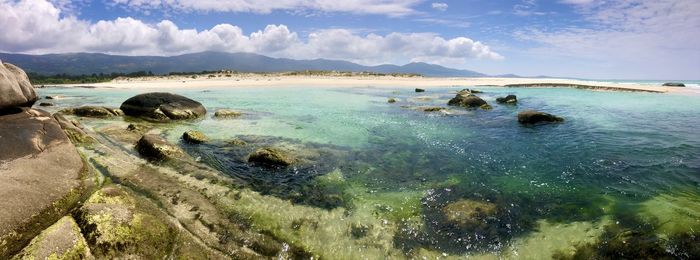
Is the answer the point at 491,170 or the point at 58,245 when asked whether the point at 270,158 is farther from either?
the point at 491,170

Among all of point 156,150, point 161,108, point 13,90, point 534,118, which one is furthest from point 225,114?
point 534,118

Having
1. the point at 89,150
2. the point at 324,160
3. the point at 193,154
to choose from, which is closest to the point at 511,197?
the point at 324,160

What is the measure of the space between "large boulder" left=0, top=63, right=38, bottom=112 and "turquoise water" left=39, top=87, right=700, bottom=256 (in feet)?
18.6

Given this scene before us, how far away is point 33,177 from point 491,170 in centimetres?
1372

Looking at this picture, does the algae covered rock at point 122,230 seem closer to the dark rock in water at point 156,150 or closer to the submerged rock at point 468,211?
the dark rock in water at point 156,150

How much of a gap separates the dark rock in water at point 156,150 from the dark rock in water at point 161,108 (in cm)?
976

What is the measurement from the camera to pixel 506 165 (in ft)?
46.2

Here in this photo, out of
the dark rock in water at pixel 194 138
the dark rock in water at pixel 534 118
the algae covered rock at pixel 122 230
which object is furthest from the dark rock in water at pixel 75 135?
the dark rock in water at pixel 534 118

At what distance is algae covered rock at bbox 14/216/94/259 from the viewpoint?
6125mm

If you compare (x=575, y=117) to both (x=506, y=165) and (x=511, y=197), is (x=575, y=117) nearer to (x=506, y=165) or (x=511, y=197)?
(x=506, y=165)

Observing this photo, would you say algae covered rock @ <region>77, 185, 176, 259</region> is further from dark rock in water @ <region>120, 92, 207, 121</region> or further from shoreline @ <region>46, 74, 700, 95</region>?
shoreline @ <region>46, 74, 700, 95</region>

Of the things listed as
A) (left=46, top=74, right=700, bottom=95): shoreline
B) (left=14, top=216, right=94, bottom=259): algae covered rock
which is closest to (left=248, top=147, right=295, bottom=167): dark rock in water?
(left=14, top=216, right=94, bottom=259): algae covered rock

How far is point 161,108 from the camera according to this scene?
24.0 m

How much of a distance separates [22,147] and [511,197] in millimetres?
13637
